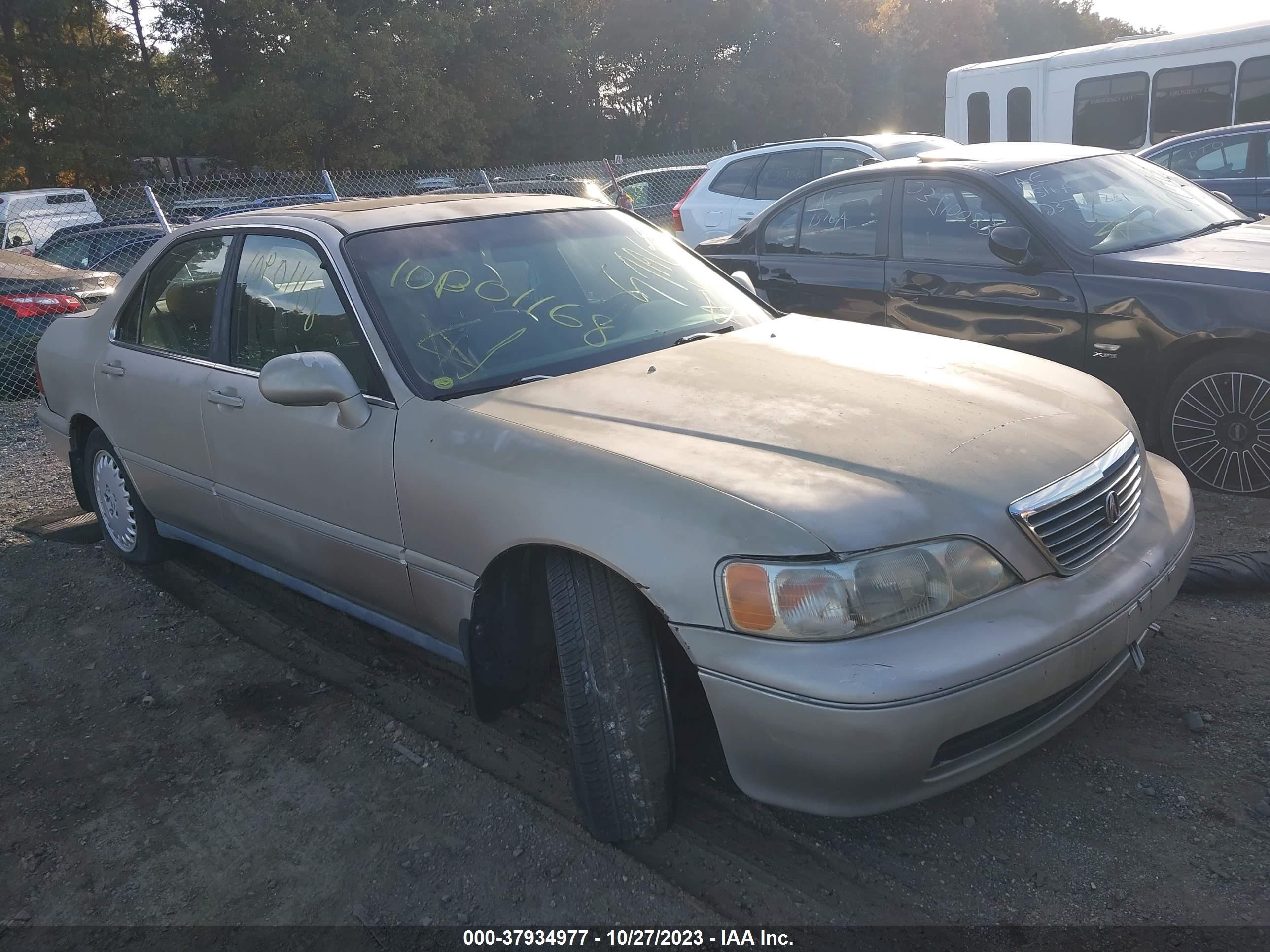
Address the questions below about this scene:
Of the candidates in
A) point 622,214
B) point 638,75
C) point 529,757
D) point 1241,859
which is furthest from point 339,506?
point 638,75

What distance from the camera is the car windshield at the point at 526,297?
3188 mm

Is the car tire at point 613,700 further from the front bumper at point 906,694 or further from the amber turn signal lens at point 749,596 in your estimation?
the amber turn signal lens at point 749,596

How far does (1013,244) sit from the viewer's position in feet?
16.6

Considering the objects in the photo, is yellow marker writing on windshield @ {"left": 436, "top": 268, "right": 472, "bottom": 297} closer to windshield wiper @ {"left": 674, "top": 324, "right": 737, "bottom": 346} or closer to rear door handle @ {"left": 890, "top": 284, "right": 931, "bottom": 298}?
windshield wiper @ {"left": 674, "top": 324, "right": 737, "bottom": 346}

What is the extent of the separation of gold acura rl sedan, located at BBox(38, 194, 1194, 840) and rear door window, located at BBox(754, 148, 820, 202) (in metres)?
6.54

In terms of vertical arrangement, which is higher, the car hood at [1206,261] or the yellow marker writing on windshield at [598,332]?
the yellow marker writing on windshield at [598,332]

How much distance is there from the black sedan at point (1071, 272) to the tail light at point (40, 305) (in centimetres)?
708

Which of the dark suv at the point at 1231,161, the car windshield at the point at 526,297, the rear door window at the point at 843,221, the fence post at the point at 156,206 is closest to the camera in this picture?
the car windshield at the point at 526,297

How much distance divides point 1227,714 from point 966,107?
15.0m

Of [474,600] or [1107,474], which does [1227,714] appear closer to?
[1107,474]

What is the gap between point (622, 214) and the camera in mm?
4188

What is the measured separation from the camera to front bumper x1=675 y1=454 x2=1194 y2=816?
2186mm

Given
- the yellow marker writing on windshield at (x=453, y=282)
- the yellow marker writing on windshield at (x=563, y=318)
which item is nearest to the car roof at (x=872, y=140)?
the yellow marker writing on windshield at (x=563, y=318)

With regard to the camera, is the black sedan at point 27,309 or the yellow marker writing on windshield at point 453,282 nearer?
the yellow marker writing on windshield at point 453,282
